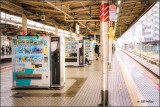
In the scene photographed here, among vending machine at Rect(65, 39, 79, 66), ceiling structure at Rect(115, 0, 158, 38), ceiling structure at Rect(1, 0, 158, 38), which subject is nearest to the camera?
ceiling structure at Rect(1, 0, 158, 38)

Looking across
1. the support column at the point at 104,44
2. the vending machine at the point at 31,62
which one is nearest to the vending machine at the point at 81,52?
the vending machine at the point at 31,62

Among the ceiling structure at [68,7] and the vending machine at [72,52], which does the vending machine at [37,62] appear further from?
the vending machine at [72,52]

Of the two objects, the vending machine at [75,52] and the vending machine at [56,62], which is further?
the vending machine at [75,52]

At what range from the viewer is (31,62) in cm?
694

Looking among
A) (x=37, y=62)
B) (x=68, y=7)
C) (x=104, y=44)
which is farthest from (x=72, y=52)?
(x=104, y=44)

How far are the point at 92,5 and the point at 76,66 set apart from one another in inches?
207

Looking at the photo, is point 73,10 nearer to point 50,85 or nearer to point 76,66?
point 76,66

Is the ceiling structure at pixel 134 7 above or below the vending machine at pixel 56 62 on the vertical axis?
above

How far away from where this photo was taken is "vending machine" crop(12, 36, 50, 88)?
689 cm

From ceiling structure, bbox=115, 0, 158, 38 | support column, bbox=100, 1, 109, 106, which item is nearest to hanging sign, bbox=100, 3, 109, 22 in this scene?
support column, bbox=100, 1, 109, 106

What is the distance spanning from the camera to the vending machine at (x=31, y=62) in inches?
271

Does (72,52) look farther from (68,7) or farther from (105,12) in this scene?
(105,12)

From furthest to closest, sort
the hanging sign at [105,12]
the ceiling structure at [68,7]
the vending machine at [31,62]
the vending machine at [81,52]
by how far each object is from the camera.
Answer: the vending machine at [81,52], the ceiling structure at [68,7], the vending machine at [31,62], the hanging sign at [105,12]

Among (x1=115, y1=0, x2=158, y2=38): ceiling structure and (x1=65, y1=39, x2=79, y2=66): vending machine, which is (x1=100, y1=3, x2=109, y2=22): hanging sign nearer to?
(x1=115, y1=0, x2=158, y2=38): ceiling structure
